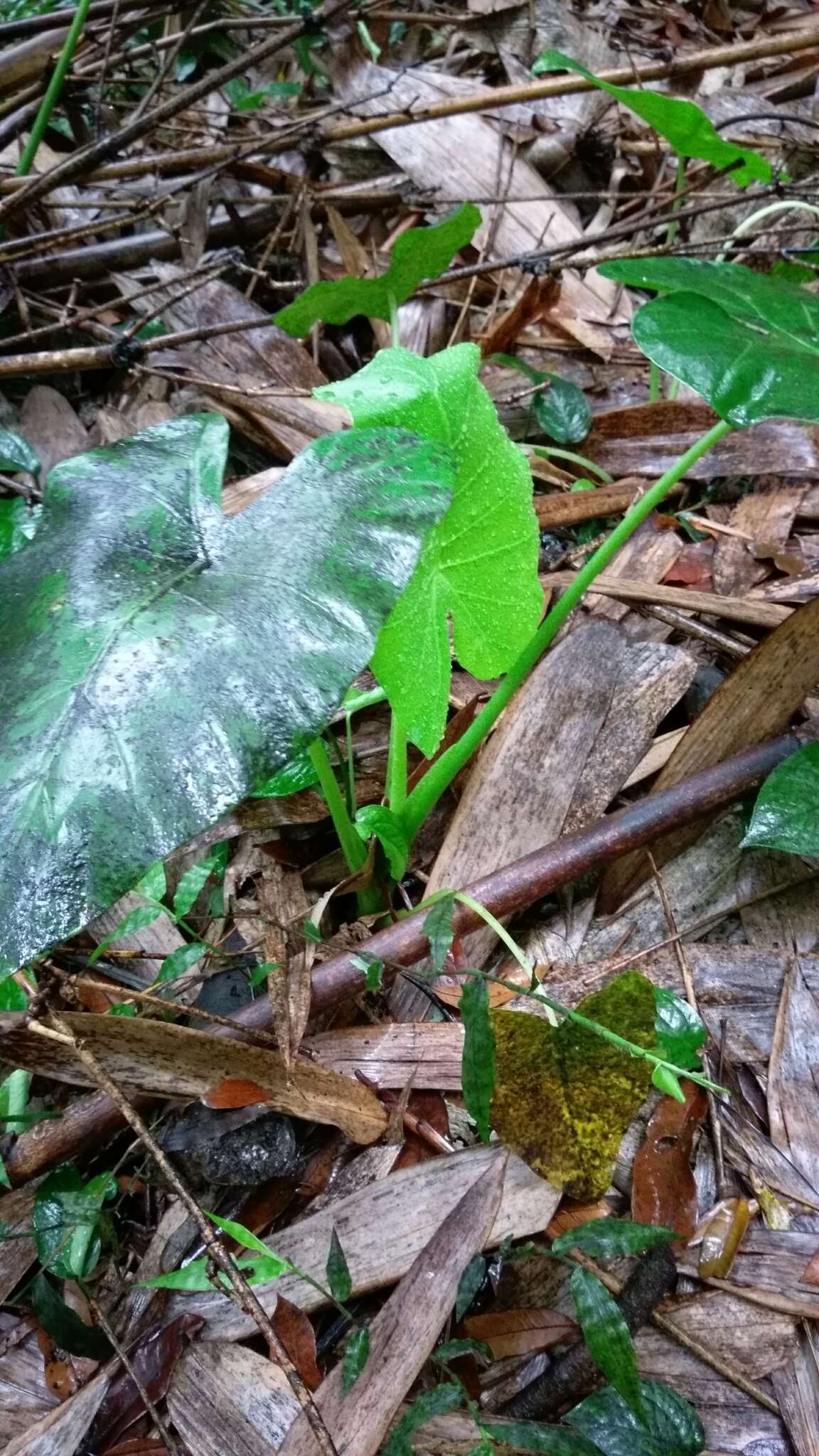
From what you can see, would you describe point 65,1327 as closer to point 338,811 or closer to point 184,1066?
point 184,1066

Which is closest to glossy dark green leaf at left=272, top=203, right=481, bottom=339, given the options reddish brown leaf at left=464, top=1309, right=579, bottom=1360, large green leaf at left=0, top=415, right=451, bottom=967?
large green leaf at left=0, top=415, right=451, bottom=967

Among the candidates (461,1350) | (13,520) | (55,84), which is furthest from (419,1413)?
(55,84)

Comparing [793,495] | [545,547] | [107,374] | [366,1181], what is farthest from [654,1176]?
[107,374]

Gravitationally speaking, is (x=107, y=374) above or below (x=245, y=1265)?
above

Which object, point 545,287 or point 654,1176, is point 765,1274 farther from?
point 545,287

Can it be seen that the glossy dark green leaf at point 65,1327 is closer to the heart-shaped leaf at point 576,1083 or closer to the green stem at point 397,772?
the heart-shaped leaf at point 576,1083

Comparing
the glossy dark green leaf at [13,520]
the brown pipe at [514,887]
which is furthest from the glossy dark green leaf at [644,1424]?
the glossy dark green leaf at [13,520]
